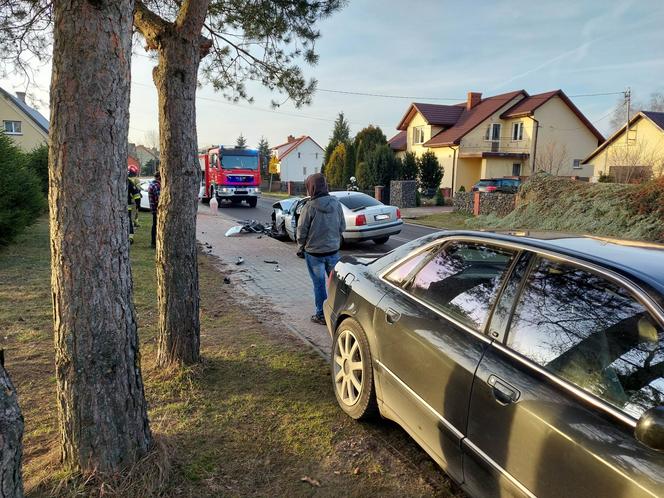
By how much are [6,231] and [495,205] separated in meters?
18.8

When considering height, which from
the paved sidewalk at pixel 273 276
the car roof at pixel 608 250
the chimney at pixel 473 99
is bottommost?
the paved sidewalk at pixel 273 276

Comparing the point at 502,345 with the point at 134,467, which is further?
the point at 134,467

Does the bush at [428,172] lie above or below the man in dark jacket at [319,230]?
above

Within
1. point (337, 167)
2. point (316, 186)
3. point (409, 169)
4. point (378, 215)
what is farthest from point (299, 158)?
point (316, 186)

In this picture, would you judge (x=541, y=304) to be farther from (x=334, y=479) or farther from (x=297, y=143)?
(x=297, y=143)

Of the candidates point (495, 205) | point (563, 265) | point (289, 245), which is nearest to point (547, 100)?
point (495, 205)

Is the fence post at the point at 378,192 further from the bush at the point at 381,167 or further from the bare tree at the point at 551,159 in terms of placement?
the bare tree at the point at 551,159

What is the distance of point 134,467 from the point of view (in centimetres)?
258

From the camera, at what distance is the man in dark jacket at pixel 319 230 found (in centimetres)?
559

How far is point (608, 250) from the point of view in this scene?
7.80ft

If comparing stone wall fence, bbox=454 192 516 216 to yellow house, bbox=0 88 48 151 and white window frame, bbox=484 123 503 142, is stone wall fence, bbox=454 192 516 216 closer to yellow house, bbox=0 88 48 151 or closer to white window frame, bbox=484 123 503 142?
white window frame, bbox=484 123 503 142

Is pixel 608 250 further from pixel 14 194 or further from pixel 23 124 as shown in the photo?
pixel 23 124

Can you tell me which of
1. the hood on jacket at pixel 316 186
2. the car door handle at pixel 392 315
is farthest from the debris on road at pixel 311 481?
the hood on jacket at pixel 316 186

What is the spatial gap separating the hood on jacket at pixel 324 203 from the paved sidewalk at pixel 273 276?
1399 millimetres
